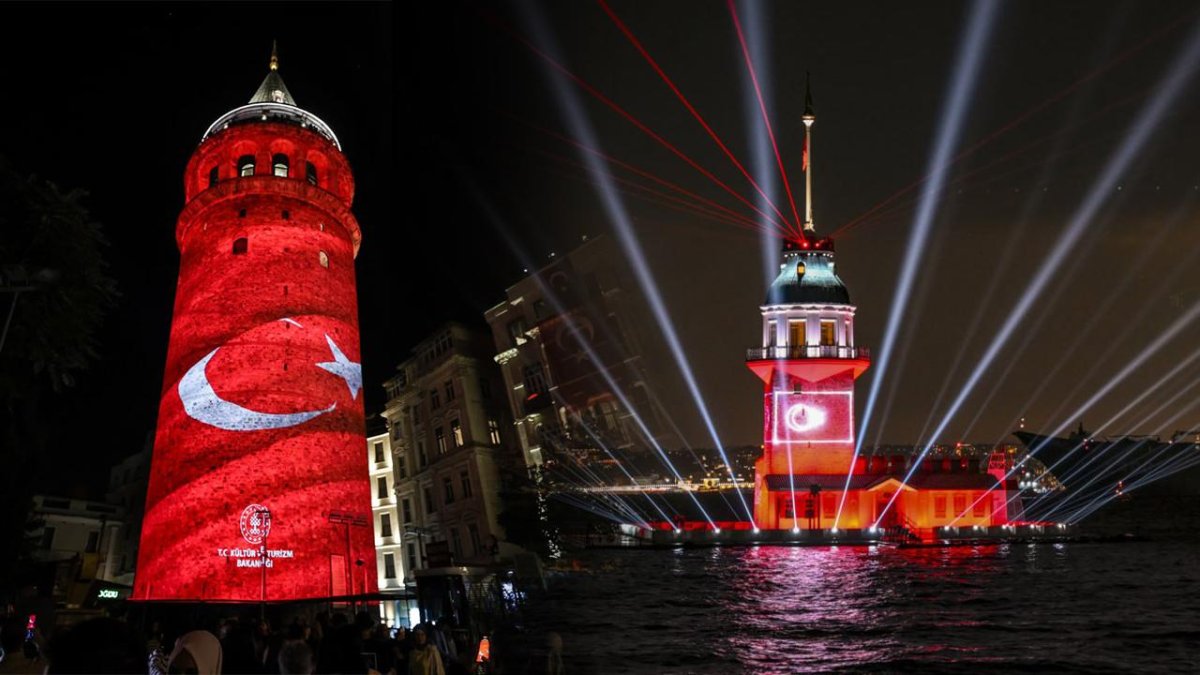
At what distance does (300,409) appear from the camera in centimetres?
3412

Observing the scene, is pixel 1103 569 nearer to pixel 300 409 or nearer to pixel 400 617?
pixel 400 617

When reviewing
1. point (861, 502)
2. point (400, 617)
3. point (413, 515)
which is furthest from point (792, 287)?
point (400, 617)

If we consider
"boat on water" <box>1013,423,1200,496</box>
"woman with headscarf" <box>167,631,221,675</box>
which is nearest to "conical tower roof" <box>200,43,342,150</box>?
"woman with headscarf" <box>167,631,221,675</box>

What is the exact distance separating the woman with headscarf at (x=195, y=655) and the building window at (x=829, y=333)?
62357mm

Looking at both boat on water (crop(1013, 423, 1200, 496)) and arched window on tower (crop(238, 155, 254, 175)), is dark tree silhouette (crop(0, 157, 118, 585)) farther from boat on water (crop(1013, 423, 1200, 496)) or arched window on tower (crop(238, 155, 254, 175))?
boat on water (crop(1013, 423, 1200, 496))

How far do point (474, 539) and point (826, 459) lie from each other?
37771mm

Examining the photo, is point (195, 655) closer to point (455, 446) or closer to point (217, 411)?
point (217, 411)

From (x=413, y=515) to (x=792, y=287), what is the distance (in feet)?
118

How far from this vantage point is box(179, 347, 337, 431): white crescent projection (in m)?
33.2

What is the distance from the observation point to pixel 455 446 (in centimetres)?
3569

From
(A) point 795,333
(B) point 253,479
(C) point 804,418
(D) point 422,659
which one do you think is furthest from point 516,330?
(A) point 795,333

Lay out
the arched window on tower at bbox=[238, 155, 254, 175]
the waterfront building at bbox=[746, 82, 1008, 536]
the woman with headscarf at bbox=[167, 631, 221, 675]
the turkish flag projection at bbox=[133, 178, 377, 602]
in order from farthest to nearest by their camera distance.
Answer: the waterfront building at bbox=[746, 82, 1008, 536] < the arched window on tower at bbox=[238, 155, 254, 175] < the turkish flag projection at bbox=[133, 178, 377, 602] < the woman with headscarf at bbox=[167, 631, 221, 675]

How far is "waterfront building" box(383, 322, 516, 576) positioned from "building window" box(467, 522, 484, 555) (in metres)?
0.03

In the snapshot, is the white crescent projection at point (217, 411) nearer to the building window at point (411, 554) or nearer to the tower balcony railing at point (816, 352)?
the building window at point (411, 554)
